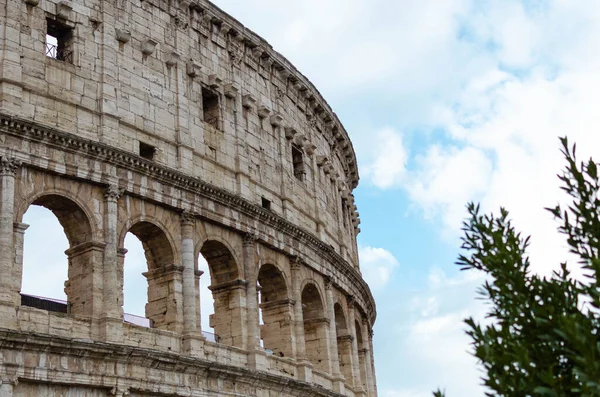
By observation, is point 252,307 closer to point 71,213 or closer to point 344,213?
point 71,213

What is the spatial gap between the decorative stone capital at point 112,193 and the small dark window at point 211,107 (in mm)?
4779

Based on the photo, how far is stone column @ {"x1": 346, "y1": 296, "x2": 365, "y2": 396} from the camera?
27469 millimetres

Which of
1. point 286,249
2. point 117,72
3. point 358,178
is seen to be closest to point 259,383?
point 286,249

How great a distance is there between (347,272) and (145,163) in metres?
10.2

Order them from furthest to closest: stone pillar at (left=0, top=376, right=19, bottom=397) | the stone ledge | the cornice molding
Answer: the cornice molding < the stone ledge < stone pillar at (left=0, top=376, right=19, bottom=397)

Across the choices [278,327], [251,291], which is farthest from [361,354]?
[251,291]

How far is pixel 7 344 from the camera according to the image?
15352 mm

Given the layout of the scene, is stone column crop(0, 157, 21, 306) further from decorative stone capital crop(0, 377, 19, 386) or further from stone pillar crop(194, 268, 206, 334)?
stone pillar crop(194, 268, 206, 334)

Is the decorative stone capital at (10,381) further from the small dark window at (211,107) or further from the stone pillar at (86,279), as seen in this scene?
the small dark window at (211,107)

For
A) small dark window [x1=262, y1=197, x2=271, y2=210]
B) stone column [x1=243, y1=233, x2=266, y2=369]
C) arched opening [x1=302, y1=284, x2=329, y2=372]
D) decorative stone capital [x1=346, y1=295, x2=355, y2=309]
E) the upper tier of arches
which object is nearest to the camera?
the upper tier of arches

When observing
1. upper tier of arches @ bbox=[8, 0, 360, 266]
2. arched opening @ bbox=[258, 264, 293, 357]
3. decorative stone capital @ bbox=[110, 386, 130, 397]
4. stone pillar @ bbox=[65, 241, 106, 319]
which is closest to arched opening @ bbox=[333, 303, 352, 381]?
upper tier of arches @ bbox=[8, 0, 360, 266]

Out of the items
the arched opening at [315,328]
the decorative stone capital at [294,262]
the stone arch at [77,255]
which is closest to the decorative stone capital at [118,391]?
the stone arch at [77,255]

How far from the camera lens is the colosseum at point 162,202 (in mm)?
16844

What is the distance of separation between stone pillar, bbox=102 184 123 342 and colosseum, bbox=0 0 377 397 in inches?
1.1
